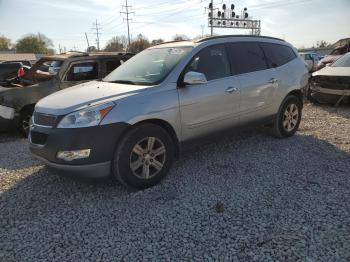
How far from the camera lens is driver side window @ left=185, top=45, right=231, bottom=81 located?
4609 mm

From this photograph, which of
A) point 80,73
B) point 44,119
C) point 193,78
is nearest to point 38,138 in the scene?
point 44,119

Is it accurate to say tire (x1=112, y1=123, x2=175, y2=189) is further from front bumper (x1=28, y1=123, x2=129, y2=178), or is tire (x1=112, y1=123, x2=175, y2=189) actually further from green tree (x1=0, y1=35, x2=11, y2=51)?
green tree (x1=0, y1=35, x2=11, y2=51)

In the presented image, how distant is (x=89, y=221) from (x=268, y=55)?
402cm

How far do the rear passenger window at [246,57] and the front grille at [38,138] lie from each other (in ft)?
9.29

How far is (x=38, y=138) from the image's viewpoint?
156 inches

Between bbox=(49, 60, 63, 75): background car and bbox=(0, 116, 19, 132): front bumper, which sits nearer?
bbox=(0, 116, 19, 132): front bumper

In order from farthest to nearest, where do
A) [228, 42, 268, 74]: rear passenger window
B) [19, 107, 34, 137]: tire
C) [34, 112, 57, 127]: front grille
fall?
[19, 107, 34, 137]: tire → [228, 42, 268, 74]: rear passenger window → [34, 112, 57, 127]: front grille

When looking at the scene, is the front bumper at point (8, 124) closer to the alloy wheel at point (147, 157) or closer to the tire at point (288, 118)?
the alloy wheel at point (147, 157)

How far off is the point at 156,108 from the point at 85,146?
37.2 inches

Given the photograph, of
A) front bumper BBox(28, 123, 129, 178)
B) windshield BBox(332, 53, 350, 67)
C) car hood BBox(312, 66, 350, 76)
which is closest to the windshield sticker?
front bumper BBox(28, 123, 129, 178)

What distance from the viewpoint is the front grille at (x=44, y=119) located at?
3.79 m

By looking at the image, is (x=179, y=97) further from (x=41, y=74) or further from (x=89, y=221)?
(x=41, y=74)

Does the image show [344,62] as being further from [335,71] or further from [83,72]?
[83,72]

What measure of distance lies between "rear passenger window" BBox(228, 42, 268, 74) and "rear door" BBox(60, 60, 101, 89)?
3.29m
